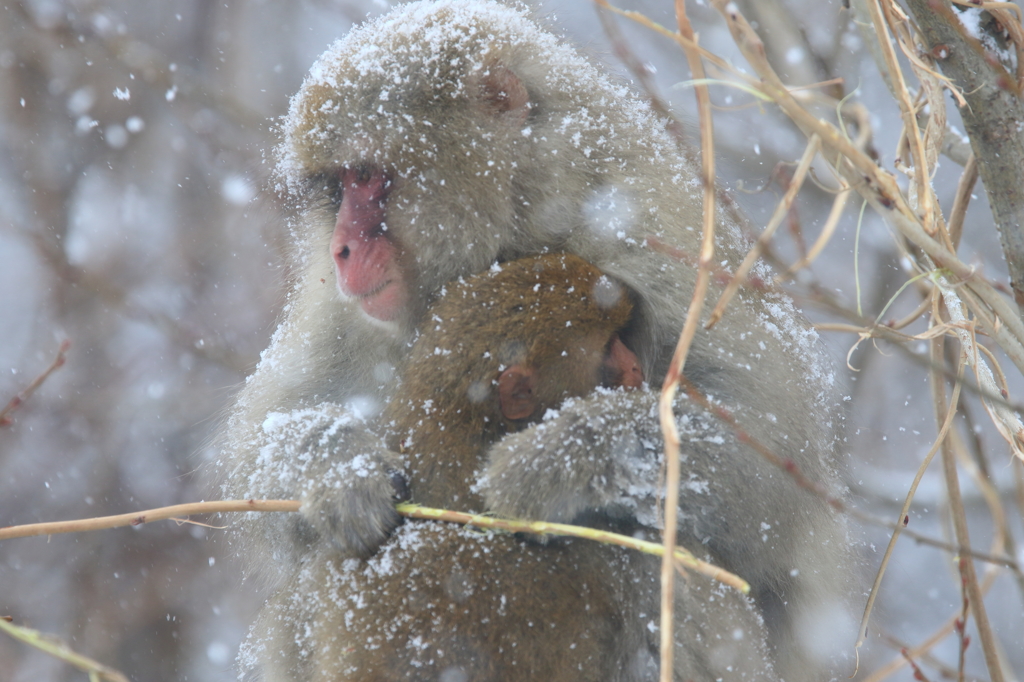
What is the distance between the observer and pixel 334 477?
235 centimetres

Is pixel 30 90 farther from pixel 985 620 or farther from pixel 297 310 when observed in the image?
pixel 985 620

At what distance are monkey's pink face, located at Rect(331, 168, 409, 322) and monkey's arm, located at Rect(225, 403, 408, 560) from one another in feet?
1.23

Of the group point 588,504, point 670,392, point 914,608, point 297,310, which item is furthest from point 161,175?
point 914,608

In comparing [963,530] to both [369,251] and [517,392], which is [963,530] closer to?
[517,392]

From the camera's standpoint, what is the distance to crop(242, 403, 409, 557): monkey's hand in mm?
2270

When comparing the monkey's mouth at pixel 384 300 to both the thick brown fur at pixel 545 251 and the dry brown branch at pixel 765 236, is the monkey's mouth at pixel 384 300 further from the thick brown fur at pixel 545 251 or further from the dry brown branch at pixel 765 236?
the dry brown branch at pixel 765 236

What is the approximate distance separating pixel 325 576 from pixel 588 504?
2.58 feet

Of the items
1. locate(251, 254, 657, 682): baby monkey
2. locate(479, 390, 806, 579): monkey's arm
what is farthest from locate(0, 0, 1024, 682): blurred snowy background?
locate(251, 254, 657, 682): baby monkey

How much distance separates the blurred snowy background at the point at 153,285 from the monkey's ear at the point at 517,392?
3.45 m

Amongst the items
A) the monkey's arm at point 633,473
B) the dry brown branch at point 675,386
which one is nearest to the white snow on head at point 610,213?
the monkey's arm at point 633,473

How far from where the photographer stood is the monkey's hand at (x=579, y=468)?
2119 millimetres

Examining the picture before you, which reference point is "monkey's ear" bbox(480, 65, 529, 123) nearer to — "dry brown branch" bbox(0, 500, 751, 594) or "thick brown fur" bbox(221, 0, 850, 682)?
"thick brown fur" bbox(221, 0, 850, 682)

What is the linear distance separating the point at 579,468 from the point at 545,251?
746 millimetres

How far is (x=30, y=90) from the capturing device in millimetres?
6250
